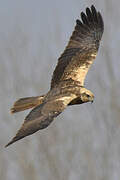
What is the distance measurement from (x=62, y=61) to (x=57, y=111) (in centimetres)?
188

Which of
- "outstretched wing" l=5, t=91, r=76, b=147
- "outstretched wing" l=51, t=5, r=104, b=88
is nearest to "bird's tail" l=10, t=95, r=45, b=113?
"outstretched wing" l=5, t=91, r=76, b=147

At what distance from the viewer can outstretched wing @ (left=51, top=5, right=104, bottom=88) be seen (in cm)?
802

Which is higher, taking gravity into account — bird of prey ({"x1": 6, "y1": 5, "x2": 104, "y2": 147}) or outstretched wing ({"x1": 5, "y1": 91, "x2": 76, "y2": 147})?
bird of prey ({"x1": 6, "y1": 5, "x2": 104, "y2": 147})

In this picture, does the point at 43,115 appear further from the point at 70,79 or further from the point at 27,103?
the point at 70,79

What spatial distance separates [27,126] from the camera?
6.08 m

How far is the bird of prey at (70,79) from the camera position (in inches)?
249

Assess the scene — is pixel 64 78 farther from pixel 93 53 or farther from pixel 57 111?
pixel 57 111

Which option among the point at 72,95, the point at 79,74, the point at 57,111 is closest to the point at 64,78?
the point at 79,74

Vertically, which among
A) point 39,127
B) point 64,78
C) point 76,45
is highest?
point 76,45

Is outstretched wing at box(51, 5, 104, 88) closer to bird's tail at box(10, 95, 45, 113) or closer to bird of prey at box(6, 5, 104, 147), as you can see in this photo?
bird of prey at box(6, 5, 104, 147)

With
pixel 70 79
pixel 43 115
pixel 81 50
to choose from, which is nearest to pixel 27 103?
pixel 70 79

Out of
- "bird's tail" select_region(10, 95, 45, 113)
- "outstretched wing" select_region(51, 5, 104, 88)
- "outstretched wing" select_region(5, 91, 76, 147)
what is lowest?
"outstretched wing" select_region(5, 91, 76, 147)

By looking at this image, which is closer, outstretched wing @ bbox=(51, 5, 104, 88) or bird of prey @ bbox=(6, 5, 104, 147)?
bird of prey @ bbox=(6, 5, 104, 147)

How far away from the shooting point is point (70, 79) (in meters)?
7.92
